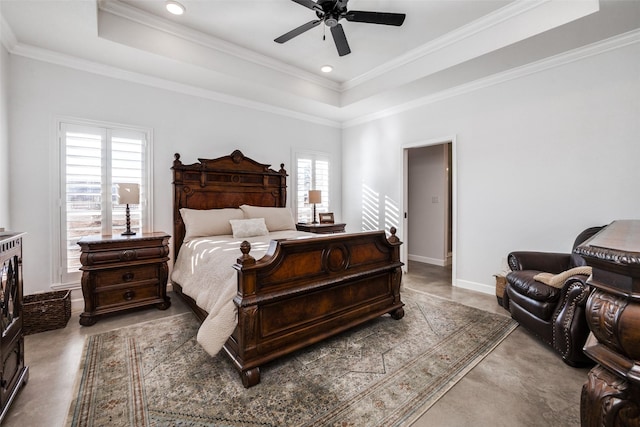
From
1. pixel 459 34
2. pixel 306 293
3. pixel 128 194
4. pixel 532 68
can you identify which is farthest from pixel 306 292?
pixel 532 68

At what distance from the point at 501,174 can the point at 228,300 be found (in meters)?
3.57

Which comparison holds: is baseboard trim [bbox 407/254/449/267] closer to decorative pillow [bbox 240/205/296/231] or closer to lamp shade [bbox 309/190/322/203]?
lamp shade [bbox 309/190/322/203]

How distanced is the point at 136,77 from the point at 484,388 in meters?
4.76

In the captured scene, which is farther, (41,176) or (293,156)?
(293,156)

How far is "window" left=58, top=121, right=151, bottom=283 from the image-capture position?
3.25 meters

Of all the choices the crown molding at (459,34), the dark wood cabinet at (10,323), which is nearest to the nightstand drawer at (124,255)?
the dark wood cabinet at (10,323)

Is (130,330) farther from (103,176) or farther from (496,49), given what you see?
(496,49)

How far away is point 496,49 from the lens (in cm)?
304

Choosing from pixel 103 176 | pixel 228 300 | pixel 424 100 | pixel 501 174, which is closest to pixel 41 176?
pixel 103 176

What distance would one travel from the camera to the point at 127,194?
319cm

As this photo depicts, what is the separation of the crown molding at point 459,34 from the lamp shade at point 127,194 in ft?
11.4

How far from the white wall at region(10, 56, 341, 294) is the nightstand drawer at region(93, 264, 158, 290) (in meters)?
0.77

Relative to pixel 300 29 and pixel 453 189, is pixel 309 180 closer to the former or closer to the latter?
pixel 453 189

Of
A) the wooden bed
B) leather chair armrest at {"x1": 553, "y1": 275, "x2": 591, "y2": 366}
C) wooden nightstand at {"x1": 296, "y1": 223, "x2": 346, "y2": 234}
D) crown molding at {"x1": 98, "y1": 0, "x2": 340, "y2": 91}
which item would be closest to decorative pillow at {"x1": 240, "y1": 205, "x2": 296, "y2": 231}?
wooden nightstand at {"x1": 296, "y1": 223, "x2": 346, "y2": 234}
